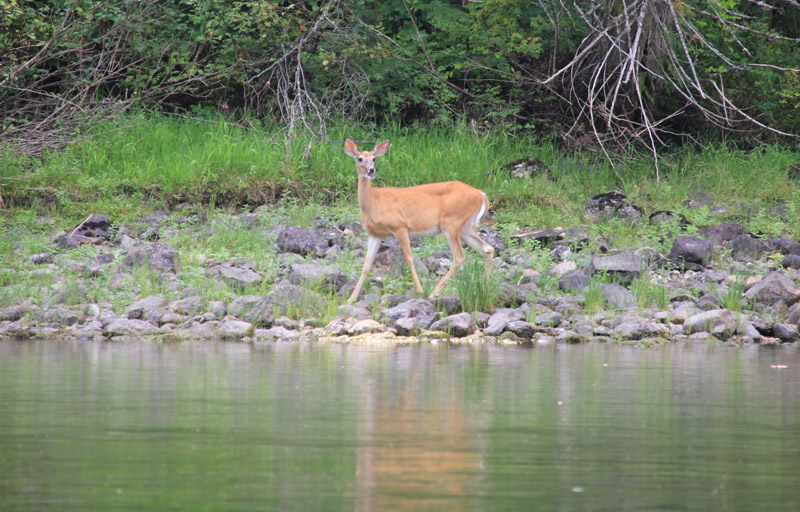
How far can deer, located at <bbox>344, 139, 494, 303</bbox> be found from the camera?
12.1 m

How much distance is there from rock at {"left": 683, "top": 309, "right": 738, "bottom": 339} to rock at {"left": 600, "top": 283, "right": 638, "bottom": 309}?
87 centimetres

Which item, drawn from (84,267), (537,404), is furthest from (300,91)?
(537,404)

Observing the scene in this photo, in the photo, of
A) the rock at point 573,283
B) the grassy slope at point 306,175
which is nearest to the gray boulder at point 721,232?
the grassy slope at point 306,175

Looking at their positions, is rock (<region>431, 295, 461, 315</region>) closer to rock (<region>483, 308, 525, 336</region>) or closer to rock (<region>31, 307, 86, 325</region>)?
rock (<region>483, 308, 525, 336</region>)

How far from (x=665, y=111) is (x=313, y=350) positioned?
40.6 feet

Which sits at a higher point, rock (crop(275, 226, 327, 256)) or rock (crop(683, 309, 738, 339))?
rock (crop(275, 226, 327, 256))

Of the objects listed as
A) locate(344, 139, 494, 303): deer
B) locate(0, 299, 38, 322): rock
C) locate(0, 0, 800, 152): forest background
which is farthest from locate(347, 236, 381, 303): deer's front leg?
locate(0, 0, 800, 152): forest background

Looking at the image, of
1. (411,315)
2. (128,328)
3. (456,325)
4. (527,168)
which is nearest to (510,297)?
(456,325)

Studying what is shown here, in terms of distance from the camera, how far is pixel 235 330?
9.86 meters

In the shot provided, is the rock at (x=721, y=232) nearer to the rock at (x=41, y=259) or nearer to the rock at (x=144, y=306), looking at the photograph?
the rock at (x=144, y=306)

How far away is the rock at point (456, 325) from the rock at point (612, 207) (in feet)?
18.6

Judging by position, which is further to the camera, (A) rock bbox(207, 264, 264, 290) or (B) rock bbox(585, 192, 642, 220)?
(B) rock bbox(585, 192, 642, 220)

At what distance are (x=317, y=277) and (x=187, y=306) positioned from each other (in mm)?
1485

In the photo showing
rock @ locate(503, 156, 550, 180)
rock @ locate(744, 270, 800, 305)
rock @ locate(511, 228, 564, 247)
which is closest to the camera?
rock @ locate(744, 270, 800, 305)
